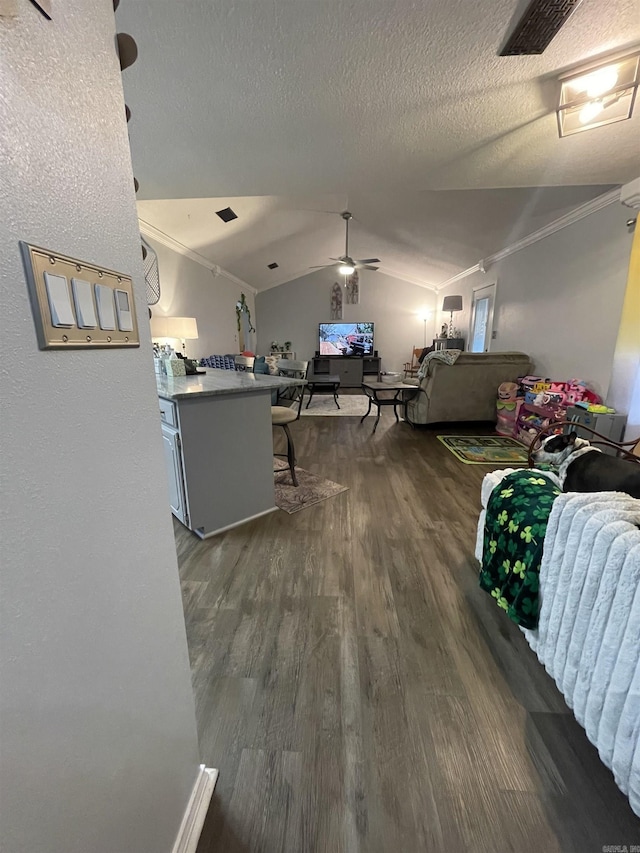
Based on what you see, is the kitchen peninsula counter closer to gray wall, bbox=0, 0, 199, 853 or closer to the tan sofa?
gray wall, bbox=0, 0, 199, 853

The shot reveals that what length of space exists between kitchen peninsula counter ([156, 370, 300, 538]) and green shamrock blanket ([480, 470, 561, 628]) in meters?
1.38

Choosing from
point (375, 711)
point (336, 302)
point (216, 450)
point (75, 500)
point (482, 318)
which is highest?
point (336, 302)

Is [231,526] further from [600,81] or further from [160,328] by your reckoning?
[600,81]

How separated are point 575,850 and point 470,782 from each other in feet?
0.78

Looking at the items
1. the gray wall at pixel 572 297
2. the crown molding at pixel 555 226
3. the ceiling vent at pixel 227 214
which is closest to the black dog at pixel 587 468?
the gray wall at pixel 572 297

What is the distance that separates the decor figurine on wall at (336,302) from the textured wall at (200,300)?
2.34m

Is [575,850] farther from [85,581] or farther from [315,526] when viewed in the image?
[315,526]

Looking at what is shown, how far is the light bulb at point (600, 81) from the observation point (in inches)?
55.6

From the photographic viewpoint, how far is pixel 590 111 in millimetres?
1545

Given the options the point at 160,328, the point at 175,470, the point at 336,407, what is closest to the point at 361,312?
the point at 336,407

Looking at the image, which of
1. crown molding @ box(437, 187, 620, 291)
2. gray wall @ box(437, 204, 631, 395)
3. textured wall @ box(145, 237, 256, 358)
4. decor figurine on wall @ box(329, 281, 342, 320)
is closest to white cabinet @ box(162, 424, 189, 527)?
textured wall @ box(145, 237, 256, 358)

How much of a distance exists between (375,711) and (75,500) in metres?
1.19

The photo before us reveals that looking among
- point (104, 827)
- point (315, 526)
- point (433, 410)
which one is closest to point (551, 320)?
point (433, 410)

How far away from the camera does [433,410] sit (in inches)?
168
